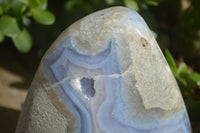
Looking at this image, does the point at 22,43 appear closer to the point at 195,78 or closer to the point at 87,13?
the point at 87,13

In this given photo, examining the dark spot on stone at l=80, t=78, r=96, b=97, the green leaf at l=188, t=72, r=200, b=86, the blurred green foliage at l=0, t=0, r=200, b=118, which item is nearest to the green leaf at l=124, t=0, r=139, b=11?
the blurred green foliage at l=0, t=0, r=200, b=118

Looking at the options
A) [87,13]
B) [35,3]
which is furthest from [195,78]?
[35,3]

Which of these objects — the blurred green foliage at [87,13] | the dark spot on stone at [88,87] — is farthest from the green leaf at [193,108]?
the dark spot on stone at [88,87]

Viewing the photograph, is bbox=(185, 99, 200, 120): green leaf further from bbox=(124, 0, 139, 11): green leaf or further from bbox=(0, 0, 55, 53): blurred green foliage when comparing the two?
bbox=(0, 0, 55, 53): blurred green foliage

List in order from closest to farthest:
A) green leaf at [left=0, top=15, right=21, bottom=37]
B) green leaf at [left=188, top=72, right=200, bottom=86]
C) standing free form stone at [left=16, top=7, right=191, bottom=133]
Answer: standing free form stone at [left=16, top=7, right=191, bottom=133] < green leaf at [left=0, top=15, right=21, bottom=37] < green leaf at [left=188, top=72, right=200, bottom=86]

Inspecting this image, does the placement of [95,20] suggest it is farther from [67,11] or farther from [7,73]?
[7,73]
